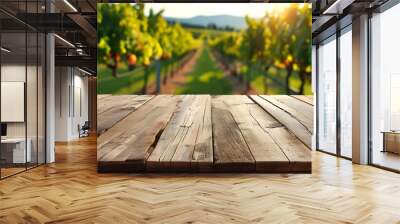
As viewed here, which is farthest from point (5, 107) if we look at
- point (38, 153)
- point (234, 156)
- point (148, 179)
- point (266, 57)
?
point (266, 57)

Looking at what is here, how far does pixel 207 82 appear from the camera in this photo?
6.48 metres

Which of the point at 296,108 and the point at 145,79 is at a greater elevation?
the point at 145,79

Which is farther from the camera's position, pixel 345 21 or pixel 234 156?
pixel 345 21

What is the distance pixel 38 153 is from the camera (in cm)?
727

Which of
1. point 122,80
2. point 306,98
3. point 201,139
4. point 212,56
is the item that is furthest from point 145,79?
point 306,98

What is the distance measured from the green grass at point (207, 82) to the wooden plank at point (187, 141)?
0.12 m

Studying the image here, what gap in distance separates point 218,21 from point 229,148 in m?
2.01

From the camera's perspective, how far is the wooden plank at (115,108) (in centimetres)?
643

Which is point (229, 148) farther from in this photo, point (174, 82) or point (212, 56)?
point (212, 56)

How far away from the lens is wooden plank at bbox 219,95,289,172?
21.0 feet

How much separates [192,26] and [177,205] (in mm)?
3343

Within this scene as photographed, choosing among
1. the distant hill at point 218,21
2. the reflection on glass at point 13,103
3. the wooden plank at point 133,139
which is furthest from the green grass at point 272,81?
the reflection on glass at point 13,103

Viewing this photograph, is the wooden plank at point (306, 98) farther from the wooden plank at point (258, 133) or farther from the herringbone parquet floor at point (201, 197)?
the herringbone parquet floor at point (201, 197)

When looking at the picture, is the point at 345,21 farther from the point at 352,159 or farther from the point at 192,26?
the point at 192,26
